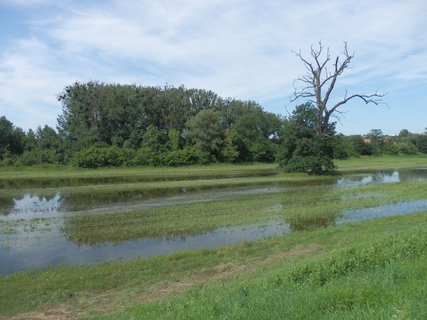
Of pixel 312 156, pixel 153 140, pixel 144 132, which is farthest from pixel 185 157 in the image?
pixel 312 156

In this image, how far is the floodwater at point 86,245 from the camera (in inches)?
712

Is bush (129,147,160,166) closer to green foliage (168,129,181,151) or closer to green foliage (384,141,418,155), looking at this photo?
green foliage (168,129,181,151)

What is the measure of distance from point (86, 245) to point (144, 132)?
79837 mm

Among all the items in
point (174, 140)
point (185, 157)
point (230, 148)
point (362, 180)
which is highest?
point (174, 140)

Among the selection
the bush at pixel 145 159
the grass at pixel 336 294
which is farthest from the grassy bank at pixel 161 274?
the bush at pixel 145 159

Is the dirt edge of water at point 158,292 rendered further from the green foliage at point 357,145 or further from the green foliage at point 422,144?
the green foliage at point 422,144

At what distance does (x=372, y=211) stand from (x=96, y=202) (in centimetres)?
1919

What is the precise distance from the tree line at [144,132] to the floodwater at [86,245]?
50877 millimetres

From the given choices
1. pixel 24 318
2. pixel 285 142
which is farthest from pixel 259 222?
pixel 285 142

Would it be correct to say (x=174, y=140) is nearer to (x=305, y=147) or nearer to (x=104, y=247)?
(x=305, y=147)

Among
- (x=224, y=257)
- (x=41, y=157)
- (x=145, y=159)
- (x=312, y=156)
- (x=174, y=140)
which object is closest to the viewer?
(x=224, y=257)

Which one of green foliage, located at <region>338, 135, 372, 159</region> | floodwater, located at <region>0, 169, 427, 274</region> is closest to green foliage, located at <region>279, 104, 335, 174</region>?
floodwater, located at <region>0, 169, 427, 274</region>

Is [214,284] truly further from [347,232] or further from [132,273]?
[347,232]

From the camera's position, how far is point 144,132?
324ft
